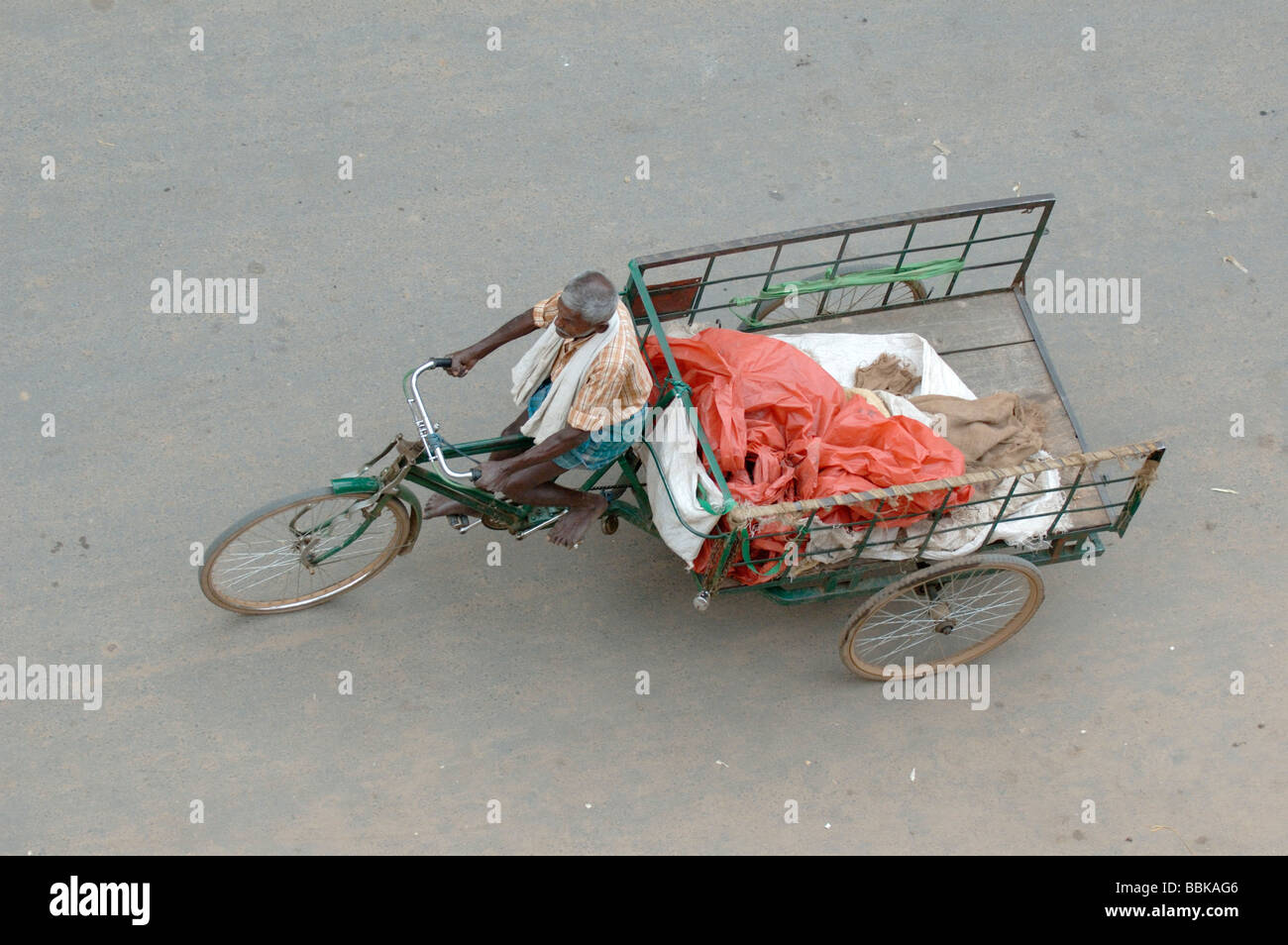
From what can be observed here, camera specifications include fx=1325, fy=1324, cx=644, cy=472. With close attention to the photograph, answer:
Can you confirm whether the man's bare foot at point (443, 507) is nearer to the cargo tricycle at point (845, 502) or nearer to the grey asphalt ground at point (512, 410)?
the cargo tricycle at point (845, 502)

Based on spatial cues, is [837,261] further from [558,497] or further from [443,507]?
[443,507]

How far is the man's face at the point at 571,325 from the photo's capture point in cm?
410

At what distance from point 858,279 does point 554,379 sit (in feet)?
4.50

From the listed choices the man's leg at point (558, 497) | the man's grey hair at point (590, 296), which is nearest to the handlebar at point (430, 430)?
the man's leg at point (558, 497)

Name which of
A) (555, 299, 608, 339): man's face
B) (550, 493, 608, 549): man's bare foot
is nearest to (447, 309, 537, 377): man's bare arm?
(555, 299, 608, 339): man's face

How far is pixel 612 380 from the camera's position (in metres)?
4.27

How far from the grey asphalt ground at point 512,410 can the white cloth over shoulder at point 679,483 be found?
876mm

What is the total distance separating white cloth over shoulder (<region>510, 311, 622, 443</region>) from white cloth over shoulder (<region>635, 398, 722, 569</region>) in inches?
14.3

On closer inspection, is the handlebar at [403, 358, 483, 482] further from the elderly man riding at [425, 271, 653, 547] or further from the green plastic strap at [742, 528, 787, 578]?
the green plastic strap at [742, 528, 787, 578]

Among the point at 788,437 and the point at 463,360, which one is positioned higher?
the point at 463,360

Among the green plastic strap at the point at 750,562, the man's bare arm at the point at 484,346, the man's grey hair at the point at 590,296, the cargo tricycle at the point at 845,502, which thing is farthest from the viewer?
the man's bare arm at the point at 484,346

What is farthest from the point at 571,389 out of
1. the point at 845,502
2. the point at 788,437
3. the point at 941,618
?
the point at 941,618

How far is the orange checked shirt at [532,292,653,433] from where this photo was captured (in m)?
4.23

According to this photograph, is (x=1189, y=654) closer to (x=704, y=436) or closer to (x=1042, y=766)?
(x=1042, y=766)
